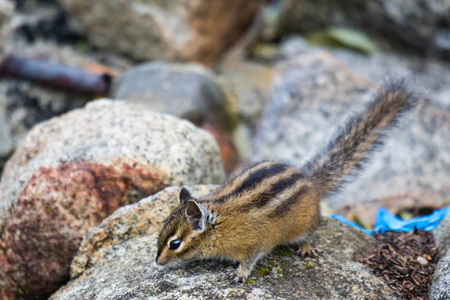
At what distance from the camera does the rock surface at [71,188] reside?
10.8 ft

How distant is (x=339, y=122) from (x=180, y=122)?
5.98 ft

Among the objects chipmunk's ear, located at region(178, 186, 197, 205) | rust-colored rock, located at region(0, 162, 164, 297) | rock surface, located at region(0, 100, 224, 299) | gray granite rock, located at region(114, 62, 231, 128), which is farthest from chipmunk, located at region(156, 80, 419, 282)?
gray granite rock, located at region(114, 62, 231, 128)

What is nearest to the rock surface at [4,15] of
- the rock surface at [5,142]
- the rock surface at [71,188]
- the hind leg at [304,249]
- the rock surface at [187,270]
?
the rock surface at [5,142]

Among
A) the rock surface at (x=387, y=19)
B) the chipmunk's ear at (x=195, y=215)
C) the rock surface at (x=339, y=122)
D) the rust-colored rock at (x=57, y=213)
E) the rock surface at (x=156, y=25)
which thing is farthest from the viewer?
the rock surface at (x=387, y=19)

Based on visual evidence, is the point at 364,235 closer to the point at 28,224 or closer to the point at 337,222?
the point at 337,222

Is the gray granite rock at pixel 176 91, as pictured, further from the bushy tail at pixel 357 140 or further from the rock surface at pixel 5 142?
the bushy tail at pixel 357 140

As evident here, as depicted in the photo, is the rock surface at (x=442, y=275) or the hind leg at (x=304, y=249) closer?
the rock surface at (x=442, y=275)

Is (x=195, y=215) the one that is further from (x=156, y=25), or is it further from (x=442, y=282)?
(x=156, y=25)

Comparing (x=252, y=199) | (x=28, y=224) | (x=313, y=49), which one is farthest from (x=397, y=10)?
(x=28, y=224)

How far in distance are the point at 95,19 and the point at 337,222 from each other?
566cm

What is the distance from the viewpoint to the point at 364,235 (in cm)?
328

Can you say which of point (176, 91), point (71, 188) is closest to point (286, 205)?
point (71, 188)

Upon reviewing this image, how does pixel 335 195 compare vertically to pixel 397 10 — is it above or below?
below

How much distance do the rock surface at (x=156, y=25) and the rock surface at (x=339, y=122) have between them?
178 centimetres
